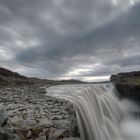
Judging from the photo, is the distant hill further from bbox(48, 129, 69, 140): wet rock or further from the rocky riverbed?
bbox(48, 129, 69, 140): wet rock

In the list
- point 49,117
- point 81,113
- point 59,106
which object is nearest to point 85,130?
point 81,113

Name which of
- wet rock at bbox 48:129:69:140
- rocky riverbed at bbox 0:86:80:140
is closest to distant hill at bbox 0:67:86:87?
rocky riverbed at bbox 0:86:80:140

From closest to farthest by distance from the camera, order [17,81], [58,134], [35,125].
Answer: [58,134], [35,125], [17,81]

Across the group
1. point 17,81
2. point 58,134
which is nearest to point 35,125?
point 58,134

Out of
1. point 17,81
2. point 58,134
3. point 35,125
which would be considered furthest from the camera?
point 17,81

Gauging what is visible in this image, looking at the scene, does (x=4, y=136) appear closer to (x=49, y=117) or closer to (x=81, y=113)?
(x=49, y=117)

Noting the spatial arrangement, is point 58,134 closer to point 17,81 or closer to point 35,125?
point 35,125

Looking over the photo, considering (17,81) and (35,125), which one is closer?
(35,125)

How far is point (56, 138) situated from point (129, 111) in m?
19.7

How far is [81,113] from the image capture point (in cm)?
1020

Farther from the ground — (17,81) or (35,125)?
(17,81)

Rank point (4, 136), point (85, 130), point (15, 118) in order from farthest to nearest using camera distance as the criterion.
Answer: point (85, 130)
point (15, 118)
point (4, 136)

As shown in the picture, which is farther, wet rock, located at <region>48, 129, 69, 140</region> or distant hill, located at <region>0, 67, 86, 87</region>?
distant hill, located at <region>0, 67, 86, 87</region>

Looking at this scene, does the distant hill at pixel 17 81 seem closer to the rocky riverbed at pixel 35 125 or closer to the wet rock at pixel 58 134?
the rocky riverbed at pixel 35 125
